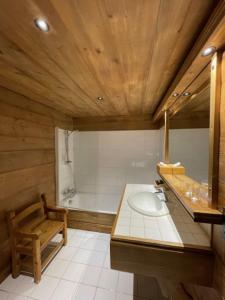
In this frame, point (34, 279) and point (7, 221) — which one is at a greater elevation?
point (7, 221)

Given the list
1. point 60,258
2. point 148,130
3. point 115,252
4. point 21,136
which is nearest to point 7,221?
point 60,258

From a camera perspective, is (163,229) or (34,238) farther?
(34,238)

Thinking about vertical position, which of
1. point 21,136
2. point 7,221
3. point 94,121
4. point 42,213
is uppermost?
point 94,121

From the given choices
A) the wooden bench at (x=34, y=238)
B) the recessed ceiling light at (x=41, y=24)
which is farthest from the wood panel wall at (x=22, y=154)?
the recessed ceiling light at (x=41, y=24)

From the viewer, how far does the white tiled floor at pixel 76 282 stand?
1.59m

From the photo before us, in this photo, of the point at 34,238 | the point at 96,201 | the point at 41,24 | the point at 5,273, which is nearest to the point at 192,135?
the point at 41,24

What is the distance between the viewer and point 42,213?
92.0 inches

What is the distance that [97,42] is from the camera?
930 mm

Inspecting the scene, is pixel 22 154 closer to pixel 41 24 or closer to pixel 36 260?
pixel 36 260

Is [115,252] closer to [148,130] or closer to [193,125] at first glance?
[193,125]

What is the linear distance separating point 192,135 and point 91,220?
2.18 m

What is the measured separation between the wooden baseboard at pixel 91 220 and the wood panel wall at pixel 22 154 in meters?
0.54

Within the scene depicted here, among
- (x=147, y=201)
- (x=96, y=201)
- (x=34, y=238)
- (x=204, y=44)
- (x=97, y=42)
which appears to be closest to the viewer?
(x=204, y=44)

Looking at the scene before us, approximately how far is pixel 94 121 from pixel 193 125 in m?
2.24
